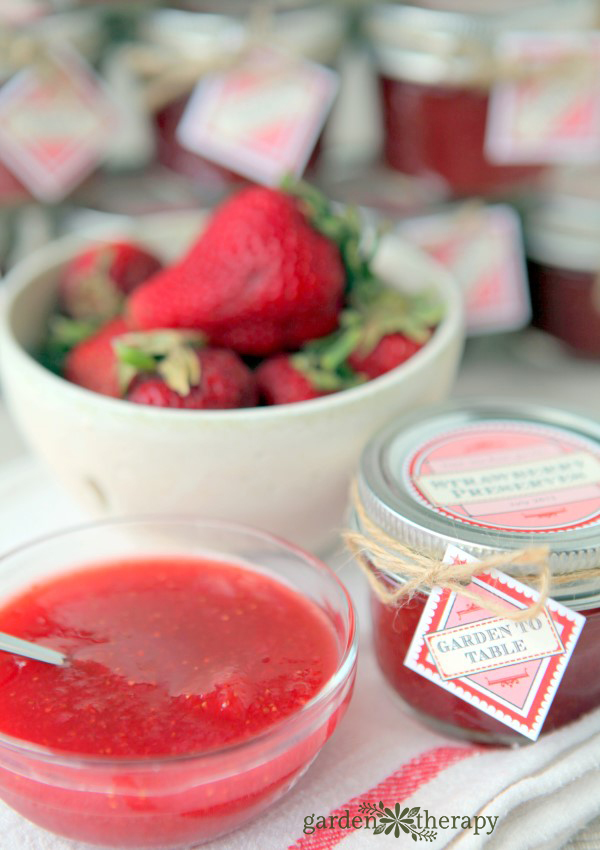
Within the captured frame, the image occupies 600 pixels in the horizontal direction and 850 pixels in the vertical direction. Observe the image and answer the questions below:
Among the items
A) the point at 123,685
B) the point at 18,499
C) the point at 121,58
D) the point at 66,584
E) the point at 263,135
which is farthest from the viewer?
the point at 121,58

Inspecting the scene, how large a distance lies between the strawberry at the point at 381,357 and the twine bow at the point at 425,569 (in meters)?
0.26

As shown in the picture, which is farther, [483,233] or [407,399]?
[483,233]

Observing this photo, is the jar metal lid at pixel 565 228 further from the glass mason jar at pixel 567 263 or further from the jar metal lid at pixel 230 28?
the jar metal lid at pixel 230 28

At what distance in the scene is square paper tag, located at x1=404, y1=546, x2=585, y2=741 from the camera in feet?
2.51

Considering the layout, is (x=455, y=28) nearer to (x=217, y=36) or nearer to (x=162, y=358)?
(x=217, y=36)

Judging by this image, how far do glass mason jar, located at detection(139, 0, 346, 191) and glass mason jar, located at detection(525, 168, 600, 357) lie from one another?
392 mm

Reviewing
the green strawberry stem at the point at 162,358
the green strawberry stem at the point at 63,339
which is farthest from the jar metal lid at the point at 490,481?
the green strawberry stem at the point at 63,339

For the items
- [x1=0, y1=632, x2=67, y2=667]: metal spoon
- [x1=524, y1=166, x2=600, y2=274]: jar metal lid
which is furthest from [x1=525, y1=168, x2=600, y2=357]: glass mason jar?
[x1=0, y1=632, x2=67, y2=667]: metal spoon

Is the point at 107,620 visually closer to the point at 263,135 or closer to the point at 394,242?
the point at 394,242

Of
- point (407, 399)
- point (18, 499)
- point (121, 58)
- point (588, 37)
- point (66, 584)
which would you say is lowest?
point (18, 499)

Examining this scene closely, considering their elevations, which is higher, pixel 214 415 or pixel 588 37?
pixel 588 37

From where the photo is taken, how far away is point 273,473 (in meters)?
0.98

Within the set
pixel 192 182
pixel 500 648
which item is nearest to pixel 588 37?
pixel 192 182

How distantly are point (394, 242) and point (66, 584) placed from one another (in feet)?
2.21
